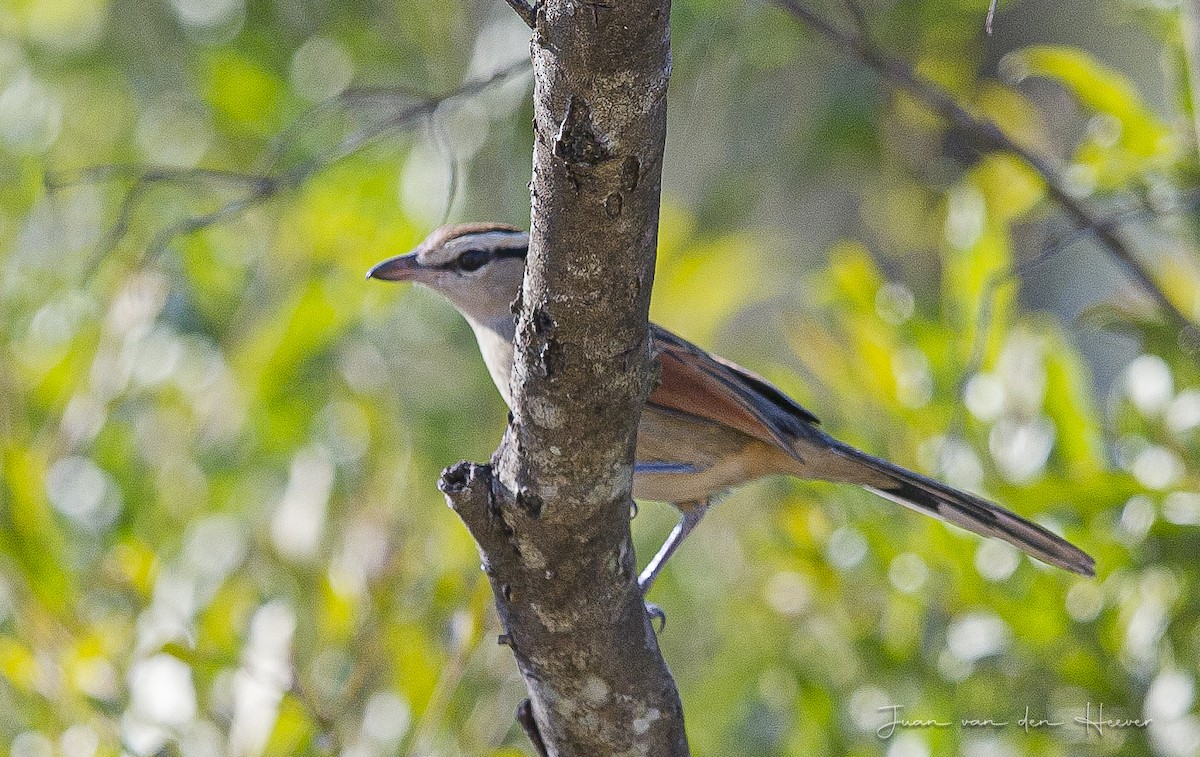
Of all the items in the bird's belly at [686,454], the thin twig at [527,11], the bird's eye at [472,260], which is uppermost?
the bird's eye at [472,260]

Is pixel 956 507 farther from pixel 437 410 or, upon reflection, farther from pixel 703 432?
pixel 437 410

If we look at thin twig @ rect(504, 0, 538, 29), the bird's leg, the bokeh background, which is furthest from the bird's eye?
thin twig @ rect(504, 0, 538, 29)

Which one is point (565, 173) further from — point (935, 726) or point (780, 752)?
point (780, 752)

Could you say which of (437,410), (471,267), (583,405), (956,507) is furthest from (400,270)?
(437,410)

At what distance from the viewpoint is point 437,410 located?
6715 millimetres

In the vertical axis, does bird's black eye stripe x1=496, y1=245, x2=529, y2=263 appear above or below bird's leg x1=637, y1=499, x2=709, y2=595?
above

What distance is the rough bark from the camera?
201 centimetres

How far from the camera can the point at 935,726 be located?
169 inches

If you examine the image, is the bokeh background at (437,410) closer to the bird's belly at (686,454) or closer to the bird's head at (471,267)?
the bird's head at (471,267)

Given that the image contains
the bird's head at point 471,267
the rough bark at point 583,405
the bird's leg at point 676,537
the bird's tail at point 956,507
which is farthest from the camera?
the bird's head at point 471,267

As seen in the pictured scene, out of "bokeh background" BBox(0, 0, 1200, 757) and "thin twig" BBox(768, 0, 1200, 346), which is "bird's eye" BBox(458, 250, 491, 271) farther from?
"thin twig" BBox(768, 0, 1200, 346)

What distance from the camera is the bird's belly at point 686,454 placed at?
378 cm

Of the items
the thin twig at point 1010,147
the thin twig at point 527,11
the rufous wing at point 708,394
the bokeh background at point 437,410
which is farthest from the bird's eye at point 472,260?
the thin twig at point 527,11

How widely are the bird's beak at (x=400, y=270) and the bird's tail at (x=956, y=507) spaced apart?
4.44 feet
